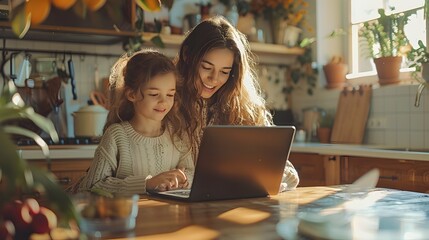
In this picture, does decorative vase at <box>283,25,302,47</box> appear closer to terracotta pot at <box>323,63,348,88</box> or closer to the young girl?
terracotta pot at <box>323,63,348,88</box>

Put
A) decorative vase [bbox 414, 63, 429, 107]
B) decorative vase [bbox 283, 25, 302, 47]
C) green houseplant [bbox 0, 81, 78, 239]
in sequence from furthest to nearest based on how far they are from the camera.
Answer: decorative vase [bbox 283, 25, 302, 47], decorative vase [bbox 414, 63, 429, 107], green houseplant [bbox 0, 81, 78, 239]

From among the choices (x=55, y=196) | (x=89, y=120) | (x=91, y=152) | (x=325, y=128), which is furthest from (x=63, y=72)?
(x=55, y=196)

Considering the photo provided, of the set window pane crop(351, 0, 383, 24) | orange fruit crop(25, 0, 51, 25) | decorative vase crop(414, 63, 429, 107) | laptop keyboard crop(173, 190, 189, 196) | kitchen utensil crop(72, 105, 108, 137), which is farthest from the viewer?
window pane crop(351, 0, 383, 24)

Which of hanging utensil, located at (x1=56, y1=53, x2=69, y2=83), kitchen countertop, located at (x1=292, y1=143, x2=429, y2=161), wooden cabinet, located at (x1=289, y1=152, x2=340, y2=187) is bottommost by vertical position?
wooden cabinet, located at (x1=289, y1=152, x2=340, y2=187)

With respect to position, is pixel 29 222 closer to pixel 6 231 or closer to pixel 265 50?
pixel 6 231

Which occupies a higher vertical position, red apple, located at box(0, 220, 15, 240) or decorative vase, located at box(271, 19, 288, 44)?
decorative vase, located at box(271, 19, 288, 44)

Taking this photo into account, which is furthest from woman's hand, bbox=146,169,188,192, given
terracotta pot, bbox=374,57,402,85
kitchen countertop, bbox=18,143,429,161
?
terracotta pot, bbox=374,57,402,85

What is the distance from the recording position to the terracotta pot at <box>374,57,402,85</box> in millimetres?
3365

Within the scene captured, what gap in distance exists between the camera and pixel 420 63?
3154 millimetres

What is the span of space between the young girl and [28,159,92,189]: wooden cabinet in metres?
0.98

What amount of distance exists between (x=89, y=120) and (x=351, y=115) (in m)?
1.62

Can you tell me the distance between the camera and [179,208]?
1.37m

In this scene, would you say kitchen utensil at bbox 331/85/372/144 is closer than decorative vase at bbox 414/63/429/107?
No

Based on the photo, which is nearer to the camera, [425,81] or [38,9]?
[38,9]
